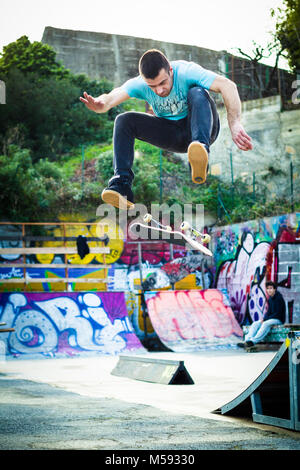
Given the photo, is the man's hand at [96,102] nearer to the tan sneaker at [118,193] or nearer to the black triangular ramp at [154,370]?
the tan sneaker at [118,193]

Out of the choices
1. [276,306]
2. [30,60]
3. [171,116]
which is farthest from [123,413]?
[30,60]

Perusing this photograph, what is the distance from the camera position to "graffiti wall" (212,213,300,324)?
1683 centimetres

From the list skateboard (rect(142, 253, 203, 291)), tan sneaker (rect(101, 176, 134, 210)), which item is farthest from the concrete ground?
skateboard (rect(142, 253, 203, 291))

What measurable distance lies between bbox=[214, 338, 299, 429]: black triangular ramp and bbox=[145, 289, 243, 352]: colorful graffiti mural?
377 inches

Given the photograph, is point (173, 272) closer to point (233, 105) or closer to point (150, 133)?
point (150, 133)

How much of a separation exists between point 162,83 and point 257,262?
1373cm

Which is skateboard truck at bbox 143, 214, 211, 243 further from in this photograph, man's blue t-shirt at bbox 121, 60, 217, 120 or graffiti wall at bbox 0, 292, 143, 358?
graffiti wall at bbox 0, 292, 143, 358

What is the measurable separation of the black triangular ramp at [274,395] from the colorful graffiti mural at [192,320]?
959cm

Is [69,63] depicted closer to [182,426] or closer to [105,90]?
[105,90]

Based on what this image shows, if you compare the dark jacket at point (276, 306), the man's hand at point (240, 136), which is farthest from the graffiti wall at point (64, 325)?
the man's hand at point (240, 136)

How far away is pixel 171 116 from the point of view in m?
5.60

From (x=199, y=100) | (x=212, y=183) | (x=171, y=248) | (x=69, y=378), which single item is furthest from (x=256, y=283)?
(x=199, y=100)

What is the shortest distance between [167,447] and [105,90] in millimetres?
15447

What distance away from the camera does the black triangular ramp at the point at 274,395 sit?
17.7 ft
